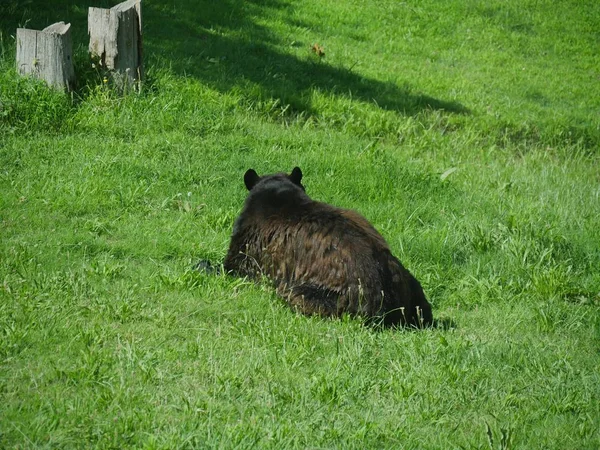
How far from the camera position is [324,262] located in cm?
605

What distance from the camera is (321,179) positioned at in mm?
9133

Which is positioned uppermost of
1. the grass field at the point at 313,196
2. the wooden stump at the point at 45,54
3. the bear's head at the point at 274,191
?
the wooden stump at the point at 45,54

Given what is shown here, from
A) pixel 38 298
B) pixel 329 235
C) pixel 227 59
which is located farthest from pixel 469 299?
pixel 227 59

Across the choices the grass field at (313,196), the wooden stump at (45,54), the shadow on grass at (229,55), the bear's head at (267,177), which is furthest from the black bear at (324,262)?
the shadow on grass at (229,55)

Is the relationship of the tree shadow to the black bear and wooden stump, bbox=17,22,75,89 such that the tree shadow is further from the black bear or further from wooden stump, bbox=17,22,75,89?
the black bear

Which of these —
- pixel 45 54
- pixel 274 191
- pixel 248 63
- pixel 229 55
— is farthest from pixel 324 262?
pixel 229 55

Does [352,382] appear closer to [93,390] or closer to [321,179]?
[93,390]

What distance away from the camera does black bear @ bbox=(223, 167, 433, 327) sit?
5.88 metres

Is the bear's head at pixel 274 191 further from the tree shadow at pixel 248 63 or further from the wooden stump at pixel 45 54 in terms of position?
the tree shadow at pixel 248 63

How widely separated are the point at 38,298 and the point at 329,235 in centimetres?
210

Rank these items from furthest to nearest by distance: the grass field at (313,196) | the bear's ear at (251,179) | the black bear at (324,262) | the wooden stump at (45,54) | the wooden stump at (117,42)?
1. the wooden stump at (117,42)
2. the wooden stump at (45,54)
3. the bear's ear at (251,179)
4. the black bear at (324,262)
5. the grass field at (313,196)

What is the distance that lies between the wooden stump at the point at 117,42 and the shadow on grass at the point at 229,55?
738 millimetres

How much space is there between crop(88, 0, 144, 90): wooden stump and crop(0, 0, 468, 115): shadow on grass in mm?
738

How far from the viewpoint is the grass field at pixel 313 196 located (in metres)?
4.47
